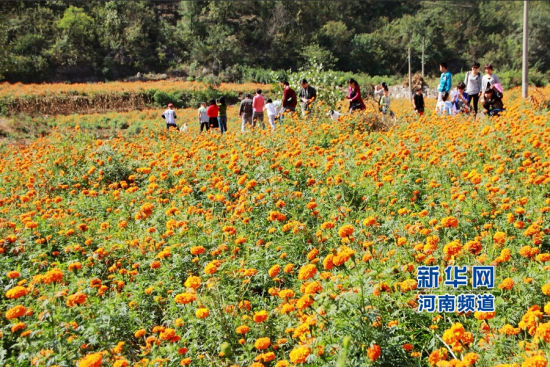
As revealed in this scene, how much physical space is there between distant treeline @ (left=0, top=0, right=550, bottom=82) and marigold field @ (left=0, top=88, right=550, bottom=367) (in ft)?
149

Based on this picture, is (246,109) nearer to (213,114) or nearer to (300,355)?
(213,114)

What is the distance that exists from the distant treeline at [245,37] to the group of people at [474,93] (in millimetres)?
41882

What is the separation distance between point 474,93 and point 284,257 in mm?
7467

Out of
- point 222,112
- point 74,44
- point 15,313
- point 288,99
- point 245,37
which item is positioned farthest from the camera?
point 245,37

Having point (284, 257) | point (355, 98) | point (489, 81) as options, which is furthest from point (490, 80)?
point (284, 257)

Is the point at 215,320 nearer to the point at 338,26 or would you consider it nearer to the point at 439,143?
the point at 439,143

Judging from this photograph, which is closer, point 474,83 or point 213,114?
point 474,83

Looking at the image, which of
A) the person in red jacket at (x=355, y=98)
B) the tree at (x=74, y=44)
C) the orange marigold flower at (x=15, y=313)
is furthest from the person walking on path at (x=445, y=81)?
the tree at (x=74, y=44)

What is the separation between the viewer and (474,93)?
366 inches

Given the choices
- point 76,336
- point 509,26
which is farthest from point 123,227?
point 509,26

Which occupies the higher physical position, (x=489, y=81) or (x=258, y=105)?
(x=489, y=81)

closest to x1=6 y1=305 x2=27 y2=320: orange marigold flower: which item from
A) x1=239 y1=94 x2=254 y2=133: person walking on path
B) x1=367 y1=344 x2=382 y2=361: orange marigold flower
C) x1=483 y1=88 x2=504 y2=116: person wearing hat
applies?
x1=367 y1=344 x2=382 y2=361: orange marigold flower

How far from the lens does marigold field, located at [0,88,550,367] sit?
233cm

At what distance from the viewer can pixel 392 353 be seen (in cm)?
225
